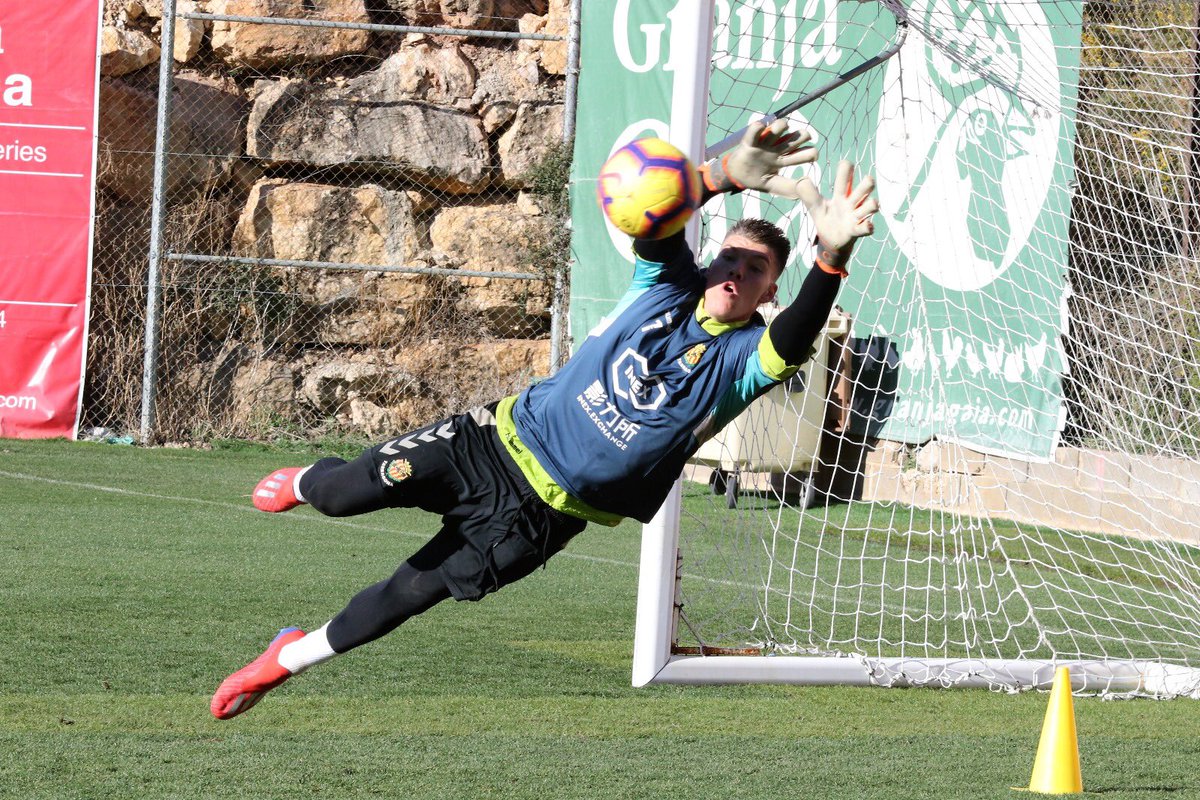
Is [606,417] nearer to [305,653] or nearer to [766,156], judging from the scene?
[766,156]

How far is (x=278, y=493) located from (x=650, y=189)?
1.79 metres

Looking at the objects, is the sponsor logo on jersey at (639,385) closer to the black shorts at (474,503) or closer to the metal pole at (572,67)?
the black shorts at (474,503)

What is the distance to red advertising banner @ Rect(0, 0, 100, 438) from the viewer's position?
12516 millimetres

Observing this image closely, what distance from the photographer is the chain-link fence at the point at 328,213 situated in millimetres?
14531

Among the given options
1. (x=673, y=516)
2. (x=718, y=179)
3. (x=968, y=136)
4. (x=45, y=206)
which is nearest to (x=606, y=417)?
(x=718, y=179)

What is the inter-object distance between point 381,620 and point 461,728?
2.60ft

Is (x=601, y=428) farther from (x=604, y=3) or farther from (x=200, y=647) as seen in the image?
(x=604, y=3)

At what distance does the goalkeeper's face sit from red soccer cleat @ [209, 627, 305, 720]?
1.83m

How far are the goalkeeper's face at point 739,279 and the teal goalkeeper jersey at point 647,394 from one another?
Answer: 0.05m

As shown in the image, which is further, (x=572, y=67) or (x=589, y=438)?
(x=572, y=67)

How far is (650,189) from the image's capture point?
4.27 metres

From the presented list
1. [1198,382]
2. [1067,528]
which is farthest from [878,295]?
[1198,382]

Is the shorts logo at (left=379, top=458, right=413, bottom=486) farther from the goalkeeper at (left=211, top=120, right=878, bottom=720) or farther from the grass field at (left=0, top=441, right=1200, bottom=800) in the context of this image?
the grass field at (left=0, top=441, right=1200, bottom=800)

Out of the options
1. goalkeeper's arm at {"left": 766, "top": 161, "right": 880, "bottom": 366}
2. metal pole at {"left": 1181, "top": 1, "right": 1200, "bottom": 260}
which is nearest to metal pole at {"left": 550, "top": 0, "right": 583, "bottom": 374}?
metal pole at {"left": 1181, "top": 1, "right": 1200, "bottom": 260}
